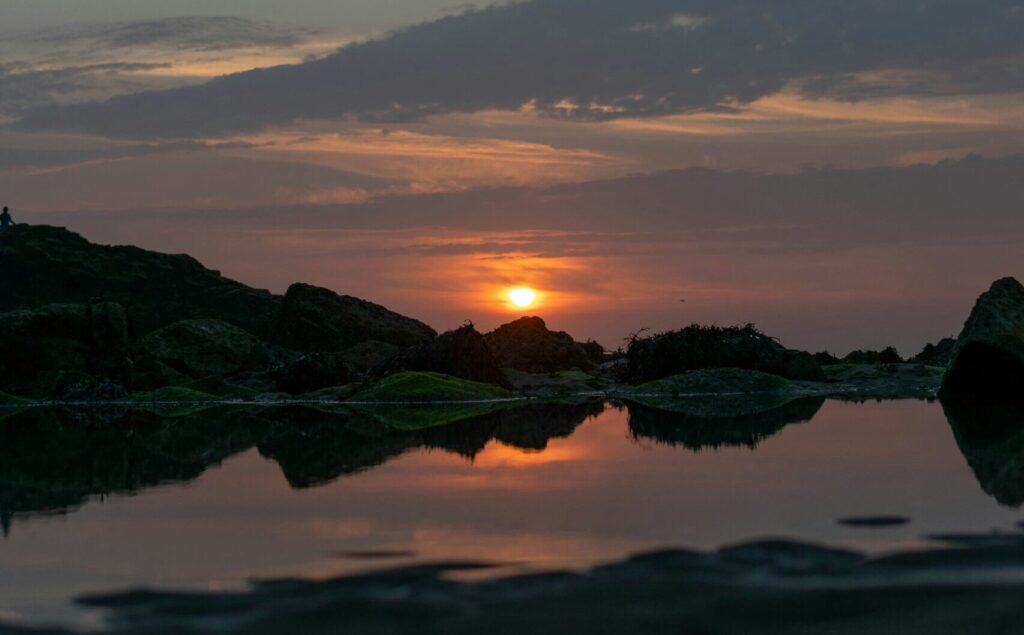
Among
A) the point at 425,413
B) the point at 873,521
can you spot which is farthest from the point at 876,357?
the point at 873,521

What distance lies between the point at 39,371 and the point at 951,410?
105ft

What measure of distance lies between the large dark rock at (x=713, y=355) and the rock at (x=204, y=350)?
15.9 metres

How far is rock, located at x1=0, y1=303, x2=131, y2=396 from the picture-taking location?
4488 cm

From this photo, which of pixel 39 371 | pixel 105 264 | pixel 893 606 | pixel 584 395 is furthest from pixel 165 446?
pixel 105 264

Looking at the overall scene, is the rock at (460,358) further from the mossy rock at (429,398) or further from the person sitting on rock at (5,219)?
the person sitting on rock at (5,219)

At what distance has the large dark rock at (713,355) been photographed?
43.5 metres

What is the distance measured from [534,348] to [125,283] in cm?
3317

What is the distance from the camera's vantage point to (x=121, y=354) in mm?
46562

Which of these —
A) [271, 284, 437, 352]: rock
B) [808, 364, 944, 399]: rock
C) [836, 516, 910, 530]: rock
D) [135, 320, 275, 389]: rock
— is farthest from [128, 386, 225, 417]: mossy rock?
[836, 516, 910, 530]: rock

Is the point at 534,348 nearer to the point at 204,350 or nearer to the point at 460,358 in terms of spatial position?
the point at 460,358

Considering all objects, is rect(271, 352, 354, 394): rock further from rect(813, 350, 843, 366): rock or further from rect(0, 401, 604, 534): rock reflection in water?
rect(813, 350, 843, 366): rock

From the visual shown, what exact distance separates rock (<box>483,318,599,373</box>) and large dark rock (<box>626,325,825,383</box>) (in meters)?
7.34

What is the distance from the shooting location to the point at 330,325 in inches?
2347

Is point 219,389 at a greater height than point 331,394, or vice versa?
point 219,389
